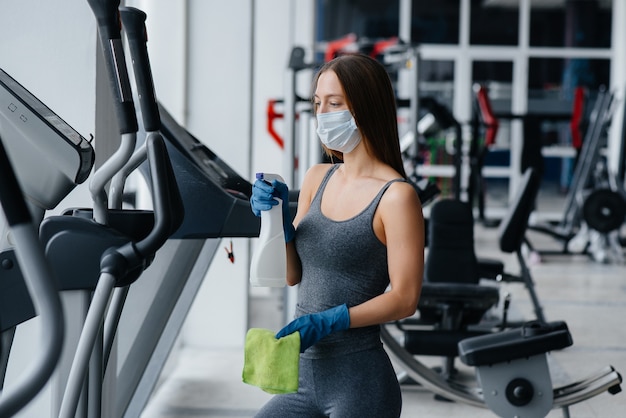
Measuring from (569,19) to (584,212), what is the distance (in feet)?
18.4

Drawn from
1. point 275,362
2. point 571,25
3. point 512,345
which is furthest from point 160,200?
point 571,25

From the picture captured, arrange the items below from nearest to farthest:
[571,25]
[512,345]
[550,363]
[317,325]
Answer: [317,325] → [512,345] → [550,363] → [571,25]

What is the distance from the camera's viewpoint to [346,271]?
1.84m

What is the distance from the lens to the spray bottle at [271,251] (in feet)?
6.07

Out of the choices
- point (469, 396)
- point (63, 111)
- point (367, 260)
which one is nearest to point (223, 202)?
point (63, 111)

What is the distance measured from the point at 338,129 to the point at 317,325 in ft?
1.26

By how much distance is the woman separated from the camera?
1761 mm

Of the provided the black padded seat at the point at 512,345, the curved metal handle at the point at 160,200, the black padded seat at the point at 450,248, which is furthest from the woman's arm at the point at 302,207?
the black padded seat at the point at 450,248

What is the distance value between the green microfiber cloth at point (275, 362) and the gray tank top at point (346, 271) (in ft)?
0.33

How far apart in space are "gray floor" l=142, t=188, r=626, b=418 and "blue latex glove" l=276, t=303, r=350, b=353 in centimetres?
188

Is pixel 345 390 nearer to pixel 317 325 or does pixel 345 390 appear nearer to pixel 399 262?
pixel 317 325

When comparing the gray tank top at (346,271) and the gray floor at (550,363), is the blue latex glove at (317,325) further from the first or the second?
the gray floor at (550,363)

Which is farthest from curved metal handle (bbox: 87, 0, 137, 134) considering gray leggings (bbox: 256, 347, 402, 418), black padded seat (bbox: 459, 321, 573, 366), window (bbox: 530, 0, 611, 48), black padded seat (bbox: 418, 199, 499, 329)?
window (bbox: 530, 0, 611, 48)

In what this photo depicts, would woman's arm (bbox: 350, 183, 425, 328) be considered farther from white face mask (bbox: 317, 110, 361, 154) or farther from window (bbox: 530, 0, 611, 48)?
window (bbox: 530, 0, 611, 48)
